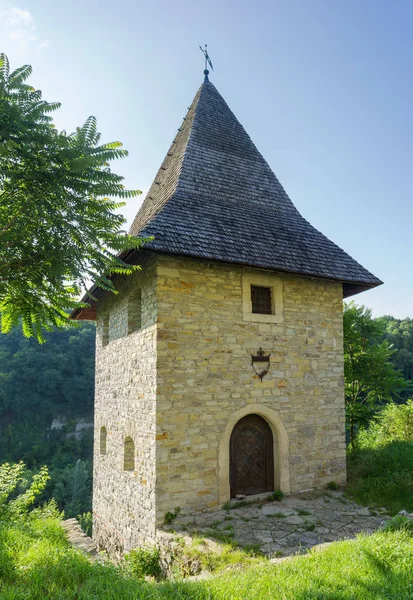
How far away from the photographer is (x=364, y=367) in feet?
35.2

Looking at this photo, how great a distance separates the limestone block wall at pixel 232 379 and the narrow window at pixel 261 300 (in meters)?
0.18

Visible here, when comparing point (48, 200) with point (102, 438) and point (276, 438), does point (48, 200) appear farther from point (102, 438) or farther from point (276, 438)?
point (102, 438)

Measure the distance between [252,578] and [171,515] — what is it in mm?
2542

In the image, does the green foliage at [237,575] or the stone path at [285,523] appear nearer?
the green foliage at [237,575]

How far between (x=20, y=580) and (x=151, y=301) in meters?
4.12

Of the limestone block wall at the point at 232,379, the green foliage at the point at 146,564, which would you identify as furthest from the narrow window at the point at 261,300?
the green foliage at the point at 146,564

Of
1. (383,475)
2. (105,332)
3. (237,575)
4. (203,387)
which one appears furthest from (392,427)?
(237,575)

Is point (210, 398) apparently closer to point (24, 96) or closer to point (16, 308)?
point (16, 308)

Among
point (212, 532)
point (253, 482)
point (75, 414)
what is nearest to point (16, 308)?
point (212, 532)

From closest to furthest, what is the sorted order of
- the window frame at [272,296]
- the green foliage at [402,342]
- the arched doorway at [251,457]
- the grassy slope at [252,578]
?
the grassy slope at [252,578]
the arched doorway at [251,457]
the window frame at [272,296]
the green foliage at [402,342]

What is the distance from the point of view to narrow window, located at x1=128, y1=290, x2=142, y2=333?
7.70 m

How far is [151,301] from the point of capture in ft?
22.0

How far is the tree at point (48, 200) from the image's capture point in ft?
13.4

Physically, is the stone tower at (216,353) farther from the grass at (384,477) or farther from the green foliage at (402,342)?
the green foliage at (402,342)
